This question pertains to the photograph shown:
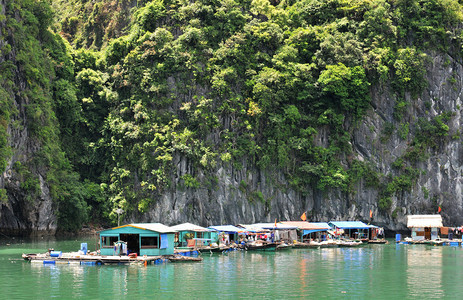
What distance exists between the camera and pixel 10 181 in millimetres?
57812

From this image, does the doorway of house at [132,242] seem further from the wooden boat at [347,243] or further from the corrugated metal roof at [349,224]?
the corrugated metal roof at [349,224]

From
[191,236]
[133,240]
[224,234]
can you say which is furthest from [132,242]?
[224,234]

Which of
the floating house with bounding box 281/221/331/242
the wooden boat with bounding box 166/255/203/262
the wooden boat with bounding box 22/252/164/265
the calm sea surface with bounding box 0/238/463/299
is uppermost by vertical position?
the floating house with bounding box 281/221/331/242

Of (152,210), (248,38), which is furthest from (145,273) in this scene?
(248,38)

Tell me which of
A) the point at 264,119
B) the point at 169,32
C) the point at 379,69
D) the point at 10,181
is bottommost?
the point at 10,181

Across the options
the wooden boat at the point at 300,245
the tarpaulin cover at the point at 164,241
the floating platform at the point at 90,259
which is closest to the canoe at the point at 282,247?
the wooden boat at the point at 300,245

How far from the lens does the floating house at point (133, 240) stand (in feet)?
135

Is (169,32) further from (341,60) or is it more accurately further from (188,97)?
(341,60)

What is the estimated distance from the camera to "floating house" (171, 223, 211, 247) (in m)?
50.0

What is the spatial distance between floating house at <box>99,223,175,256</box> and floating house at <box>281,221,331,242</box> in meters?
20.8

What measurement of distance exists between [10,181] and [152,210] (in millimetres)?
14884

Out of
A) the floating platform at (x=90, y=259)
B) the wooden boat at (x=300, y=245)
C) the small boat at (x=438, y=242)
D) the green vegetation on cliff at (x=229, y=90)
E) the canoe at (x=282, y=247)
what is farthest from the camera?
the green vegetation on cliff at (x=229, y=90)

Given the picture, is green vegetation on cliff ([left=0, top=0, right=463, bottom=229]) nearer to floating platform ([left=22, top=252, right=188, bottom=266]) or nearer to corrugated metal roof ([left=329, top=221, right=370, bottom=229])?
corrugated metal roof ([left=329, top=221, right=370, bottom=229])

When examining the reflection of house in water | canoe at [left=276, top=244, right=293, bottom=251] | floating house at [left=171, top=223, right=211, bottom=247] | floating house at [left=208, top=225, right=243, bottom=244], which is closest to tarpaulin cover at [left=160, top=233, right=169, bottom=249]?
floating house at [left=171, top=223, right=211, bottom=247]
